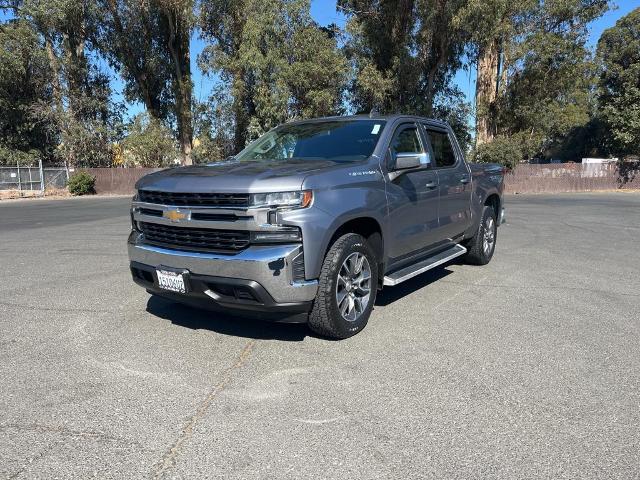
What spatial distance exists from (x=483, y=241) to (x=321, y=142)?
3313 mm

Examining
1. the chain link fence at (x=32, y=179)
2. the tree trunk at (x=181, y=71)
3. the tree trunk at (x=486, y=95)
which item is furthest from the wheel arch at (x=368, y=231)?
the tree trunk at (x=181, y=71)

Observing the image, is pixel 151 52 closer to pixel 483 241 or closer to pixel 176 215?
pixel 483 241

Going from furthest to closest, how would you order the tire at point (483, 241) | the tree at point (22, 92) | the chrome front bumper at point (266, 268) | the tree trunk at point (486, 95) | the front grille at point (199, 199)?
the tree at point (22, 92)
the tree trunk at point (486, 95)
the tire at point (483, 241)
the front grille at point (199, 199)
the chrome front bumper at point (266, 268)

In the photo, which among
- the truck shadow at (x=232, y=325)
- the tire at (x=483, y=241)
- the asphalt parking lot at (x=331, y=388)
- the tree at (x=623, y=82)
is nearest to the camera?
the asphalt parking lot at (x=331, y=388)

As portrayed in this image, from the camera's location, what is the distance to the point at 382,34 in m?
30.6

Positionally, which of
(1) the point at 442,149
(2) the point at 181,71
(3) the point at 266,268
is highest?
(2) the point at 181,71

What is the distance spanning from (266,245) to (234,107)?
30.3 metres

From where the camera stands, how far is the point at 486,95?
31.5 metres

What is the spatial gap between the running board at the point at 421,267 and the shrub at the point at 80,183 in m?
31.7

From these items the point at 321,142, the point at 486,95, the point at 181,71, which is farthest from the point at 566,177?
the point at 321,142

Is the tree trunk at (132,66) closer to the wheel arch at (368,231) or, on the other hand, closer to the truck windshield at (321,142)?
the truck windshield at (321,142)

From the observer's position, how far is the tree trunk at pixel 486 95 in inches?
1218

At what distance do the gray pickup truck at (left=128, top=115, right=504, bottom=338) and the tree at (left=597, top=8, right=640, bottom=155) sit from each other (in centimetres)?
3261

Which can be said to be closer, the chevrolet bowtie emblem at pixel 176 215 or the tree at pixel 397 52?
the chevrolet bowtie emblem at pixel 176 215
